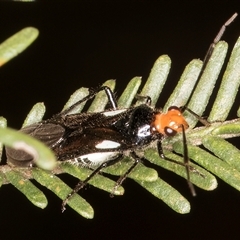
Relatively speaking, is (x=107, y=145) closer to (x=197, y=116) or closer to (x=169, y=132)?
(x=169, y=132)

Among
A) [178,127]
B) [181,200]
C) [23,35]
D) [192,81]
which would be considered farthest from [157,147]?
[23,35]

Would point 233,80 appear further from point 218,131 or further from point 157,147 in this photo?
point 157,147

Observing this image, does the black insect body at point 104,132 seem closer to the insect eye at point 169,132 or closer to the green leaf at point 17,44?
the insect eye at point 169,132

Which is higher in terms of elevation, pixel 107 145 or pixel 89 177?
pixel 107 145

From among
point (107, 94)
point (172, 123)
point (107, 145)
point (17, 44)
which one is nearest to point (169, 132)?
point (172, 123)

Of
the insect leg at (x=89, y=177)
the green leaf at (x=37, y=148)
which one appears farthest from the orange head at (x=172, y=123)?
the green leaf at (x=37, y=148)
